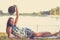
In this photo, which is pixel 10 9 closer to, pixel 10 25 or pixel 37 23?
pixel 10 25

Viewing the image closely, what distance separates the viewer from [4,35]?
122 centimetres

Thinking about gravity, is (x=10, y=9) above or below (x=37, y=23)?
above

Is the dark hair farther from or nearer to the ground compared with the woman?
farther from the ground

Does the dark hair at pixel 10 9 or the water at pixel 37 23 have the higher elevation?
the dark hair at pixel 10 9

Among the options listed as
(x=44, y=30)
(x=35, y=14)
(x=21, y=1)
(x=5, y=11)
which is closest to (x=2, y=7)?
(x=5, y=11)

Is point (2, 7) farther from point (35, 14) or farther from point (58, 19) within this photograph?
point (58, 19)

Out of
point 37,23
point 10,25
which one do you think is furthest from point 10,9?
point 37,23

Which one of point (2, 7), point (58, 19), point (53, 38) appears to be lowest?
point (53, 38)

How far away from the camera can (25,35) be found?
1.22 m

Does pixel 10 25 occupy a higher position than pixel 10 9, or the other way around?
pixel 10 9

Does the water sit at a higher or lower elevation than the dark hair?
lower

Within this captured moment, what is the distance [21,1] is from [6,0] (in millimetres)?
115

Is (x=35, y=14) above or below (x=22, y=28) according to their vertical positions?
above

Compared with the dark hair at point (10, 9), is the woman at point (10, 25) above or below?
below
